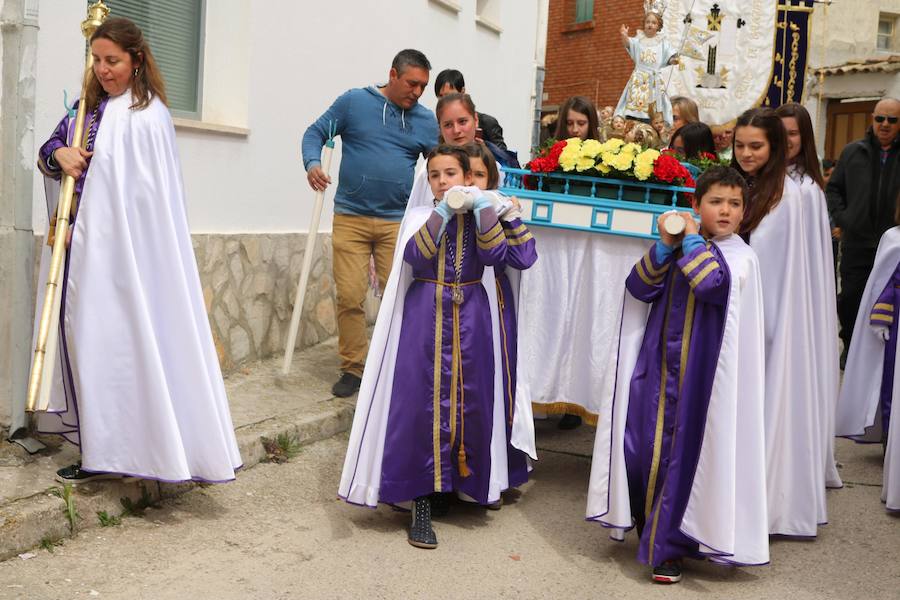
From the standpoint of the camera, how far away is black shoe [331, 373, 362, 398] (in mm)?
7301

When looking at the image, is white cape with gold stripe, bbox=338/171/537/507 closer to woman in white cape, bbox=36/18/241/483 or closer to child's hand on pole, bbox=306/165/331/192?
woman in white cape, bbox=36/18/241/483

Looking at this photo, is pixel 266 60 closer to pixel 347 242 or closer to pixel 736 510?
pixel 347 242

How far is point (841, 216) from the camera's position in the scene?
873cm

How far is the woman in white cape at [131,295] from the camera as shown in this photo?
15.7 ft

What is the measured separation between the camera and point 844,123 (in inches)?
816

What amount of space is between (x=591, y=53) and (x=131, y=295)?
20.9m

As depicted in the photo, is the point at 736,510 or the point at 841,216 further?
the point at 841,216

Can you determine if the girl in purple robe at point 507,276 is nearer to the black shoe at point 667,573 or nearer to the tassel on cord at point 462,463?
the tassel on cord at point 462,463

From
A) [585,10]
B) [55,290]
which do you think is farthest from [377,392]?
[585,10]

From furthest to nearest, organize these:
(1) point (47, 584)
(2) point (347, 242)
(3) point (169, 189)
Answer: (2) point (347, 242)
(3) point (169, 189)
(1) point (47, 584)

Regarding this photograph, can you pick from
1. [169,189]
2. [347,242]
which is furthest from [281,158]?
[169,189]

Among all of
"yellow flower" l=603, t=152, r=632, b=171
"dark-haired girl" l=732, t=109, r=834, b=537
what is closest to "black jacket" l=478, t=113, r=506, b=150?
"yellow flower" l=603, t=152, r=632, b=171

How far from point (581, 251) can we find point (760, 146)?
1020 millimetres

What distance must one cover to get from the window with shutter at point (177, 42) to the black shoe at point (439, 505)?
3.46m
